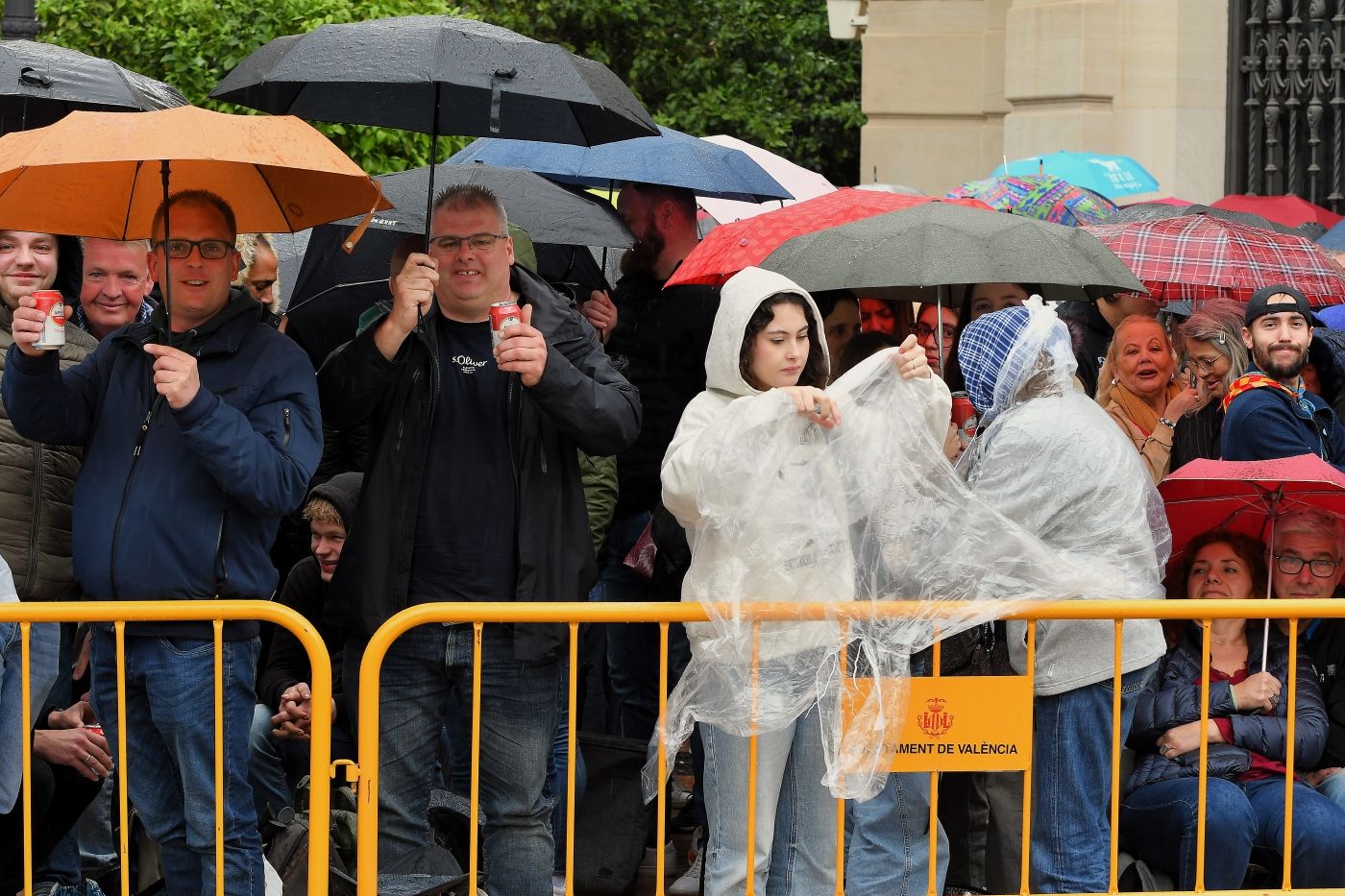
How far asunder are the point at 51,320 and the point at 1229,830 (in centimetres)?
360

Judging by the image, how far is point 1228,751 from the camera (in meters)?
6.06

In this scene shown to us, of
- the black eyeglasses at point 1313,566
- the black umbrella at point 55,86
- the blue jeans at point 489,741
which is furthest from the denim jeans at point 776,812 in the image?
the black umbrella at point 55,86

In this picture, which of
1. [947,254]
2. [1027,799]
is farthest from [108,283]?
[1027,799]

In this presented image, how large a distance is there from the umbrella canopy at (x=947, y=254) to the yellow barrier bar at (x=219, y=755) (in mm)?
2273

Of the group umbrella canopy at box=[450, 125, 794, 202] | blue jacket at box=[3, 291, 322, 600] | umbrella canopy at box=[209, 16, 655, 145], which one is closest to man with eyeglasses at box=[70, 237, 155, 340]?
umbrella canopy at box=[209, 16, 655, 145]

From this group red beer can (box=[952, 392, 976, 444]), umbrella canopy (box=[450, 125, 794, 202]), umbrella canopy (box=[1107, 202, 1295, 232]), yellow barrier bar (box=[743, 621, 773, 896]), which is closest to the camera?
yellow barrier bar (box=[743, 621, 773, 896])

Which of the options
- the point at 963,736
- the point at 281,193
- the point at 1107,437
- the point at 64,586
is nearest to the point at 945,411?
the point at 1107,437

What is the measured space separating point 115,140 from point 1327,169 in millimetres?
10136

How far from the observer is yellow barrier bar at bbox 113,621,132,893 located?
4.96 m

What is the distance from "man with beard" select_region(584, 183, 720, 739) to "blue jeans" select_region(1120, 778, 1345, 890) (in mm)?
1611

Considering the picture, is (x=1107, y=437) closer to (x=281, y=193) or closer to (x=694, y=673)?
(x=694, y=673)

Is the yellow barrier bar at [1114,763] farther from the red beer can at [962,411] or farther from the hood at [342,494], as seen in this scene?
the hood at [342,494]

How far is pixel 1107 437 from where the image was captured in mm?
5516

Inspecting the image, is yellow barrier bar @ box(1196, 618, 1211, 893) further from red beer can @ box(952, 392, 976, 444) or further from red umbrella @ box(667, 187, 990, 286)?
red umbrella @ box(667, 187, 990, 286)
